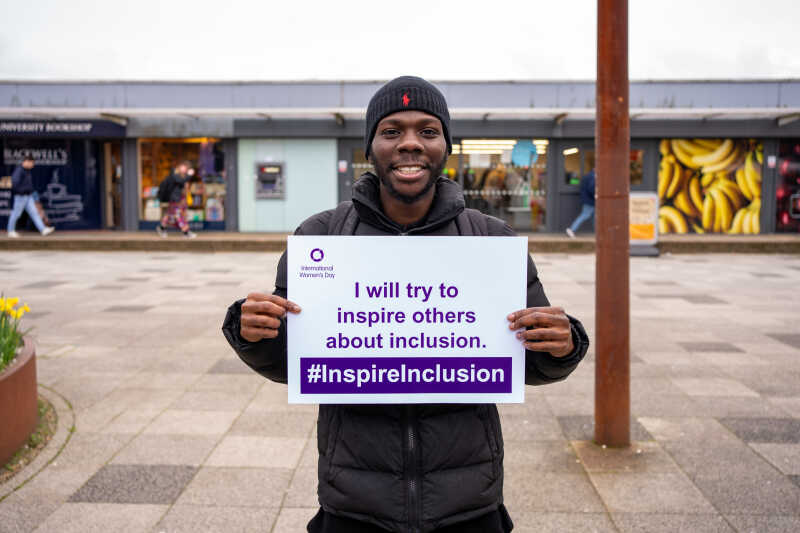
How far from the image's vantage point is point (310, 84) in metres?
19.0

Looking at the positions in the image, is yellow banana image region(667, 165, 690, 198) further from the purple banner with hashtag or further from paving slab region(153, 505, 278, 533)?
the purple banner with hashtag

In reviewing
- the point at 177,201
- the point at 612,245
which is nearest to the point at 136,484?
the point at 612,245

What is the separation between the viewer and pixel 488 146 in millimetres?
19125

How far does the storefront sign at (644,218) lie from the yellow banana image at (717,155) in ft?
14.5

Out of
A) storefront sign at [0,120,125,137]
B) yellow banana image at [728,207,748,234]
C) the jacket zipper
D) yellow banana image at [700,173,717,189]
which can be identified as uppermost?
storefront sign at [0,120,125,137]

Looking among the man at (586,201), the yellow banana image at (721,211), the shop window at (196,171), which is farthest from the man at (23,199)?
the yellow banana image at (721,211)

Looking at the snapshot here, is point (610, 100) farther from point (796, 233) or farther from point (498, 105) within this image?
point (796, 233)

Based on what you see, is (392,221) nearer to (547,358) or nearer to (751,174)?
(547,358)

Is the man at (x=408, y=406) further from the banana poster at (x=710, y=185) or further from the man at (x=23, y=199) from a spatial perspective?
the banana poster at (x=710, y=185)

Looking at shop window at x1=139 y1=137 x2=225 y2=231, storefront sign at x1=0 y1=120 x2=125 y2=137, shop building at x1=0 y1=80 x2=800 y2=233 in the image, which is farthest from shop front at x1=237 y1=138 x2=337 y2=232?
storefront sign at x1=0 y1=120 x2=125 y2=137

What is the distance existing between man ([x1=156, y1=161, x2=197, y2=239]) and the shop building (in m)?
1.22

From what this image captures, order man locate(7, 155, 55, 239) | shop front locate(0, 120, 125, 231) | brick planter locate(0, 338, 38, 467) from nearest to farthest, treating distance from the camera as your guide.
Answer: brick planter locate(0, 338, 38, 467) < man locate(7, 155, 55, 239) < shop front locate(0, 120, 125, 231)

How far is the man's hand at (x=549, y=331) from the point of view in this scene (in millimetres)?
1846

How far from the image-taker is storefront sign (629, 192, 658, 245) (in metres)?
15.4
